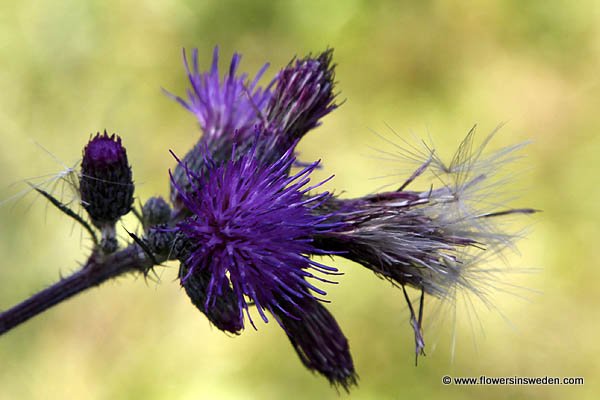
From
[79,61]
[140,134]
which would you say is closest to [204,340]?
[140,134]

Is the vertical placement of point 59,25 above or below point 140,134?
above

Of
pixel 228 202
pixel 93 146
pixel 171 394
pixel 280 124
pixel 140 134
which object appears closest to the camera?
pixel 228 202

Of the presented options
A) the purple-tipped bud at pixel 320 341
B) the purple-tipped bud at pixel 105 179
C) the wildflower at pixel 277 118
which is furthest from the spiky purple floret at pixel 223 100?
the purple-tipped bud at pixel 320 341

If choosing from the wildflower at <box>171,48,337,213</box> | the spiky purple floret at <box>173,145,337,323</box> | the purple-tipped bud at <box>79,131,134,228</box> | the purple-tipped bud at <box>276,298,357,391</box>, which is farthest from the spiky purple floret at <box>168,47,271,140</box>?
the purple-tipped bud at <box>276,298,357,391</box>

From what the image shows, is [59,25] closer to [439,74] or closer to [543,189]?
[439,74]

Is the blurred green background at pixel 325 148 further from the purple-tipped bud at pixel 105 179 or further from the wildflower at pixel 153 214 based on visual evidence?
the purple-tipped bud at pixel 105 179

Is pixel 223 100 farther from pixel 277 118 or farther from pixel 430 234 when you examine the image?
pixel 430 234

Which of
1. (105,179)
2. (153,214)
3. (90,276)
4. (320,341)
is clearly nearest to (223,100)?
(153,214)
